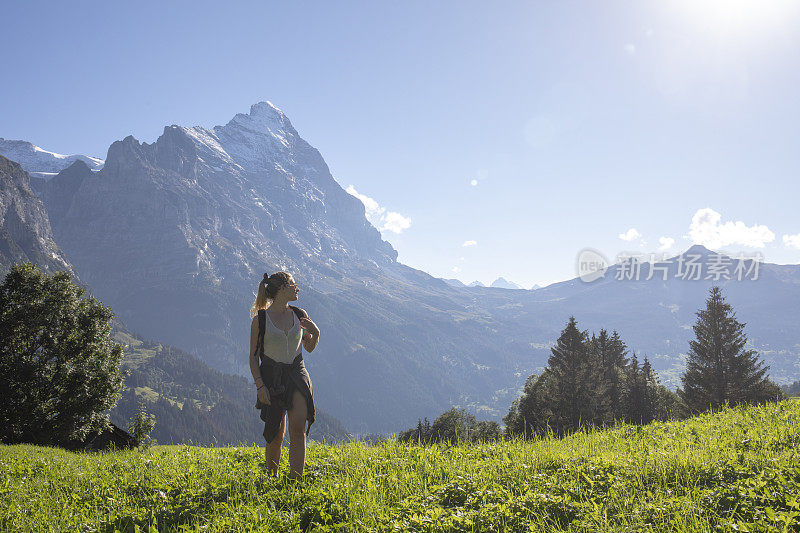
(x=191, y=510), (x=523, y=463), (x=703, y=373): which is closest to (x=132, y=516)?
(x=191, y=510)

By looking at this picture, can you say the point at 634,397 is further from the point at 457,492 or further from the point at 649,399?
the point at 457,492

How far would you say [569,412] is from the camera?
1411 inches

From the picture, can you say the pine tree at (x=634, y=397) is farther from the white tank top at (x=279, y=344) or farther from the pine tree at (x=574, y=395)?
the white tank top at (x=279, y=344)

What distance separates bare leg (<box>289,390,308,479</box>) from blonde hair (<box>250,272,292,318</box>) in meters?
1.68

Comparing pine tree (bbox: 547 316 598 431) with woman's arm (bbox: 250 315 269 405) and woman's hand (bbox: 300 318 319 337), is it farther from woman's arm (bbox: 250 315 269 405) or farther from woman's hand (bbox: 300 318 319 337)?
woman's arm (bbox: 250 315 269 405)

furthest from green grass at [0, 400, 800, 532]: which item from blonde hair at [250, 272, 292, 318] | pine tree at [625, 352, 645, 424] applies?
pine tree at [625, 352, 645, 424]

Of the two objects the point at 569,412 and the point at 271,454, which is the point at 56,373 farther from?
the point at 569,412

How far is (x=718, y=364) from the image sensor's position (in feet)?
124

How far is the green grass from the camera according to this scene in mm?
4246

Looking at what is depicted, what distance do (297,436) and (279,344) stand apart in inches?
58.9

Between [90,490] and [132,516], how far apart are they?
6.18ft

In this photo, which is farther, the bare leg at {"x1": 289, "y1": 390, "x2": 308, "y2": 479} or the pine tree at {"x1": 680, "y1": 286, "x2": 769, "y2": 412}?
the pine tree at {"x1": 680, "y1": 286, "x2": 769, "y2": 412}

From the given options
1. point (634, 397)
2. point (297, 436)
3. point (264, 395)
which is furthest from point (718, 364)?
point (264, 395)

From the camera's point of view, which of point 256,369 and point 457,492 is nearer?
point 457,492
